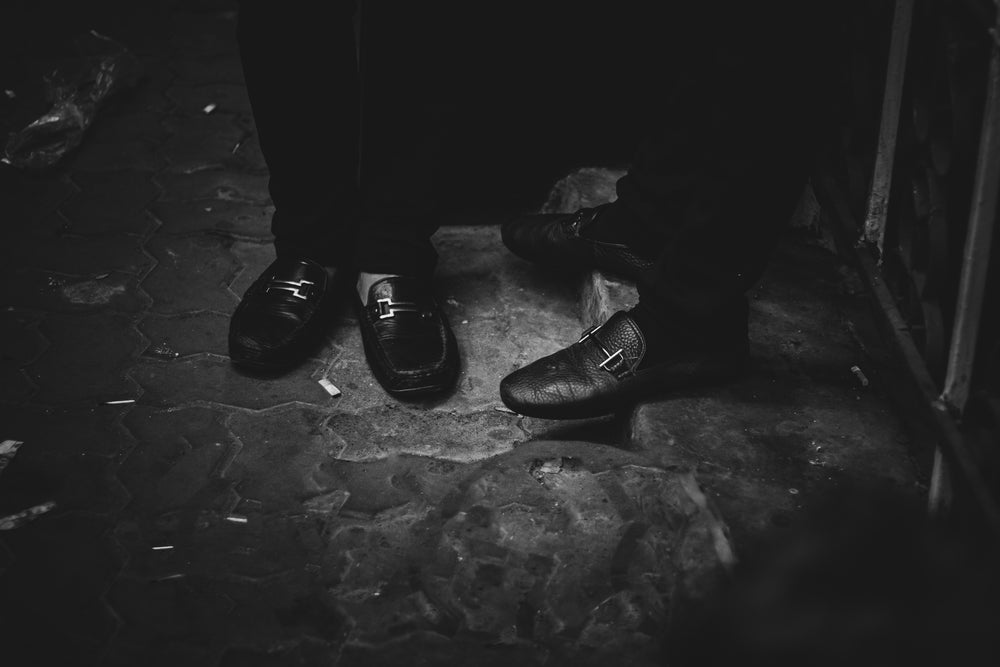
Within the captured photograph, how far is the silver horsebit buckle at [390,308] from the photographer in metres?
2.17

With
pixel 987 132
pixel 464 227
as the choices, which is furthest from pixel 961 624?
pixel 464 227

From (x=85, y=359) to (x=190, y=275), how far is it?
439 mm

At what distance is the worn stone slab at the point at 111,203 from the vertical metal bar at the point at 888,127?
7.09 feet

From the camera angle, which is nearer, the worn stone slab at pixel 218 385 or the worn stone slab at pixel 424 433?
the worn stone slab at pixel 424 433

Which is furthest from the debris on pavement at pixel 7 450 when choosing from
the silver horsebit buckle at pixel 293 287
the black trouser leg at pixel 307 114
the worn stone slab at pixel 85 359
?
the black trouser leg at pixel 307 114

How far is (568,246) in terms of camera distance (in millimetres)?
2301

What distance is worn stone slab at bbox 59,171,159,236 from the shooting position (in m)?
2.72

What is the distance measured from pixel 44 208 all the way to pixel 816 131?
244 centimetres

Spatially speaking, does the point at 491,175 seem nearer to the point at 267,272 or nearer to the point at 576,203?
the point at 576,203

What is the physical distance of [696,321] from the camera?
1846 mm

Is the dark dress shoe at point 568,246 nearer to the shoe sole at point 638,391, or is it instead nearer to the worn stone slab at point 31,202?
the shoe sole at point 638,391

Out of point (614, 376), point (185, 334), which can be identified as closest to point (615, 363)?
point (614, 376)

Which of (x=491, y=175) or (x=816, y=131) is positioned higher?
(x=816, y=131)

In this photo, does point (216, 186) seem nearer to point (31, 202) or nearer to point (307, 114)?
point (31, 202)
